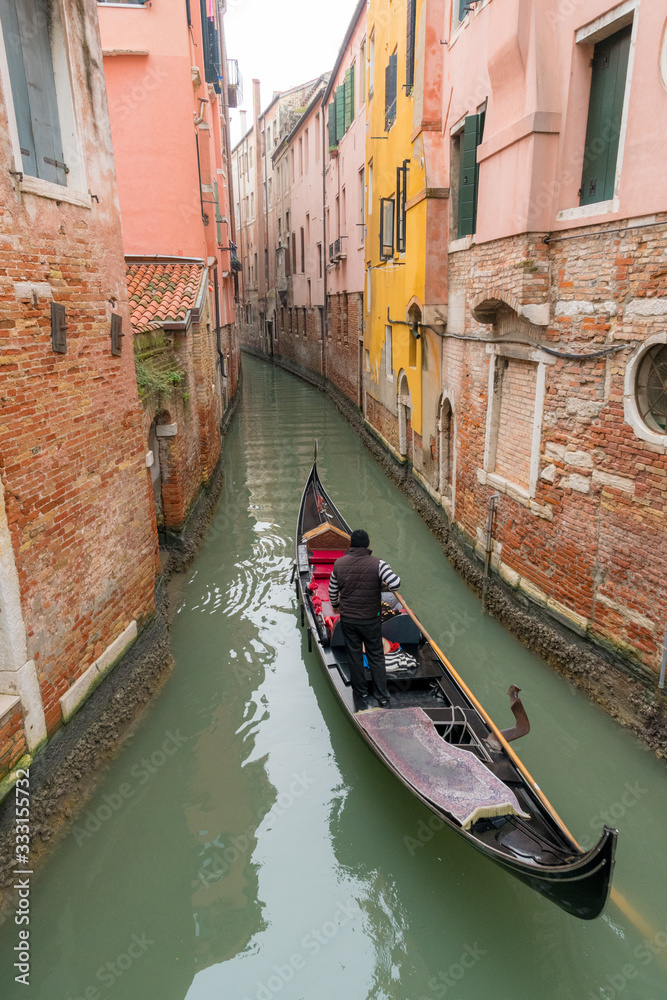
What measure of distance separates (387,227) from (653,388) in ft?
27.5

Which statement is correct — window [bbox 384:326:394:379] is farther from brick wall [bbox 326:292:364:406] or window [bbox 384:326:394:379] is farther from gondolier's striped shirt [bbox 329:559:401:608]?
gondolier's striped shirt [bbox 329:559:401:608]

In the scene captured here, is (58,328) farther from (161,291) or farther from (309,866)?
(161,291)

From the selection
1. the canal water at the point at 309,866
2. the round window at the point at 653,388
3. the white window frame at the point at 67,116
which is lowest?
the canal water at the point at 309,866

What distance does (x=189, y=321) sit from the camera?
8555mm

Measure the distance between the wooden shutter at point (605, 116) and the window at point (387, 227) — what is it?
6268 mm

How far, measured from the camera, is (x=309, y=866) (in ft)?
13.4

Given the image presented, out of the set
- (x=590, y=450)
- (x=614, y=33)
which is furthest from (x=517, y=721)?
(x=614, y=33)

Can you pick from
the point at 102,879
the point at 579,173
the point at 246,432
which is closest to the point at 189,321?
the point at 579,173

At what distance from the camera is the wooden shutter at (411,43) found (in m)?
9.15

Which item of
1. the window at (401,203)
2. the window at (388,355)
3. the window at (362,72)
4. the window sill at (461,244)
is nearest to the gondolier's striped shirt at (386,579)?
the window sill at (461,244)

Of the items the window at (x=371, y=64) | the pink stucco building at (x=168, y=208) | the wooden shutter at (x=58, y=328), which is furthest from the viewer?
the window at (x=371, y=64)

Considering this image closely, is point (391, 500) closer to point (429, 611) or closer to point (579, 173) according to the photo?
point (429, 611)

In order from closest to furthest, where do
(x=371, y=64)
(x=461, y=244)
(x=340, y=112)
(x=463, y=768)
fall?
1. (x=463, y=768)
2. (x=461, y=244)
3. (x=371, y=64)
4. (x=340, y=112)

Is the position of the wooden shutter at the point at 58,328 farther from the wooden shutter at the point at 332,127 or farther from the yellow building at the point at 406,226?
the wooden shutter at the point at 332,127
